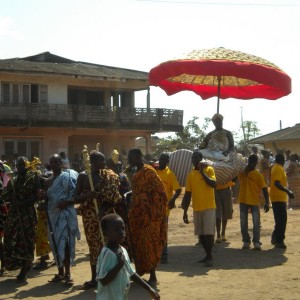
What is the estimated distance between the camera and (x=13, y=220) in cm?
835

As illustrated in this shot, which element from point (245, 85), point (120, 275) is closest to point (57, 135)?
point (245, 85)

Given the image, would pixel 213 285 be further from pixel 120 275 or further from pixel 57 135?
pixel 57 135

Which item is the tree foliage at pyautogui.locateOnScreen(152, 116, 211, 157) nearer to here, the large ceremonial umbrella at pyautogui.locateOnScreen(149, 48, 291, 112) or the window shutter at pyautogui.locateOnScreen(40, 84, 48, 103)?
the window shutter at pyautogui.locateOnScreen(40, 84, 48, 103)

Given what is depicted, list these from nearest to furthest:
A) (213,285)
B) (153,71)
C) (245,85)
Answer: (213,285) → (153,71) → (245,85)

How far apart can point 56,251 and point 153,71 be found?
4.03 metres

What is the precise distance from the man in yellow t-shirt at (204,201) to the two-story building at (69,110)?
19.4 m

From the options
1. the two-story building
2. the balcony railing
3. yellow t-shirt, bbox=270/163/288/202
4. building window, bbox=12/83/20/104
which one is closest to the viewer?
Result: yellow t-shirt, bbox=270/163/288/202

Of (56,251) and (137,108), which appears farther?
(137,108)

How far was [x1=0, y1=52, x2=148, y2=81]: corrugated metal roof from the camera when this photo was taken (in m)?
29.3

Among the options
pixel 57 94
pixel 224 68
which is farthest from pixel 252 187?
pixel 57 94

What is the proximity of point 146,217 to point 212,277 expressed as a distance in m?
1.41

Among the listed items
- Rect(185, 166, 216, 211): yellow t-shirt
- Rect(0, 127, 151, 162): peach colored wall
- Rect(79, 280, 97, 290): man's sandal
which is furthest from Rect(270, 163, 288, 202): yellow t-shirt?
Rect(0, 127, 151, 162): peach colored wall

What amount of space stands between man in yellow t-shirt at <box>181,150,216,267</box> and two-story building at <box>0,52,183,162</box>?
63.8 ft

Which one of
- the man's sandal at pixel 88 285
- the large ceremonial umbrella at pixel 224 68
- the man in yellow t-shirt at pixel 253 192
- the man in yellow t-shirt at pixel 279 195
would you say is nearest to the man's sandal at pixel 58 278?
the man's sandal at pixel 88 285
